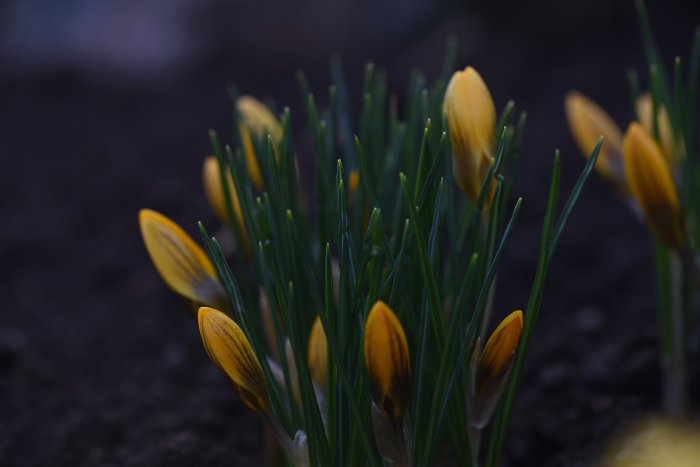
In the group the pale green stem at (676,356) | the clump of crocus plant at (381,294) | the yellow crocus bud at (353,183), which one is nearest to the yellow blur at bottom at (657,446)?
the pale green stem at (676,356)

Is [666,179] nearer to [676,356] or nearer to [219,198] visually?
[676,356]

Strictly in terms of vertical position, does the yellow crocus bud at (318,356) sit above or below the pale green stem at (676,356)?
above

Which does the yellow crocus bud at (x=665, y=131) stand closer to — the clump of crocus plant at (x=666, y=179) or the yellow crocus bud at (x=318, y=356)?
the clump of crocus plant at (x=666, y=179)

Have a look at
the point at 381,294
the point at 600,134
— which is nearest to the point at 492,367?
the point at 381,294

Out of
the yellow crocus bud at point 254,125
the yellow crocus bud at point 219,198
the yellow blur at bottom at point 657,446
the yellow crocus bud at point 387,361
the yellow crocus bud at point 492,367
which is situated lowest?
the yellow blur at bottom at point 657,446

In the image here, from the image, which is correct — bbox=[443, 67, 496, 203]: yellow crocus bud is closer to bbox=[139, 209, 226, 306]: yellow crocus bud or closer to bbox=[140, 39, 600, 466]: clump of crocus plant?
bbox=[140, 39, 600, 466]: clump of crocus plant

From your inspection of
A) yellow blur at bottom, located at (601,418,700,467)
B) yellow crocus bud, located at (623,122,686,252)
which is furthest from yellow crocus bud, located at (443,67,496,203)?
yellow blur at bottom, located at (601,418,700,467)

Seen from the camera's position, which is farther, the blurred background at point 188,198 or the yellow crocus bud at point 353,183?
the blurred background at point 188,198
